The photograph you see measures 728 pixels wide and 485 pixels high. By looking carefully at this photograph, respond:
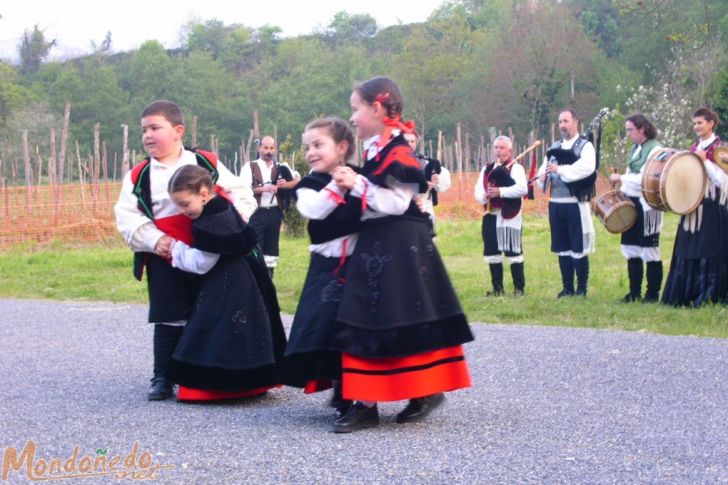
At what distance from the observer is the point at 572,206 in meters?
10.8

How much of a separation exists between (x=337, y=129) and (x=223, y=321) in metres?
1.26

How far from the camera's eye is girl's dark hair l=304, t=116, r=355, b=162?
5.34 metres

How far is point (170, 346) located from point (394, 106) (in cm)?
200

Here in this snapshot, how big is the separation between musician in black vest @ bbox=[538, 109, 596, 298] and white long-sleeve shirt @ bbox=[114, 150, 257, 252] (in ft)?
17.0

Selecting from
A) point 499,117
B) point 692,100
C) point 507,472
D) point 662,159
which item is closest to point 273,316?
point 507,472

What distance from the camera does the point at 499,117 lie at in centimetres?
6000

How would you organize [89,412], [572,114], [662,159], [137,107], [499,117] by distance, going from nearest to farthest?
[89,412], [662,159], [572,114], [499,117], [137,107]

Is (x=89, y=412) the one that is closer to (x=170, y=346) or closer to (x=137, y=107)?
(x=170, y=346)

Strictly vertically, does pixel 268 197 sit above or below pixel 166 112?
below

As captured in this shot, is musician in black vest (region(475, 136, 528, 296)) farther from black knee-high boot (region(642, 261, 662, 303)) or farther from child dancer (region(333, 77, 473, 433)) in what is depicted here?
child dancer (region(333, 77, 473, 433))

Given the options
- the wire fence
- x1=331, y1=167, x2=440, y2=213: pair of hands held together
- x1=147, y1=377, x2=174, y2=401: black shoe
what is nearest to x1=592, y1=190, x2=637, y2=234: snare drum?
x1=147, y1=377, x2=174, y2=401: black shoe

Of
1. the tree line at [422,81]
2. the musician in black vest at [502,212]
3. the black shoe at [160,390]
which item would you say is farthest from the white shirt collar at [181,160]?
the tree line at [422,81]

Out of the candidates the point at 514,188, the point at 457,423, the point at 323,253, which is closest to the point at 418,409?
the point at 457,423

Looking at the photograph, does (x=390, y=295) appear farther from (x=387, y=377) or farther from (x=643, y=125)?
(x=643, y=125)
